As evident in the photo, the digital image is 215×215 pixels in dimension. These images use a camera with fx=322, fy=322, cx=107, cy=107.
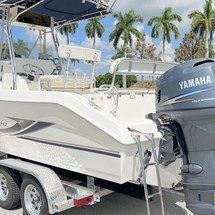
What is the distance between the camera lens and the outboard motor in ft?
8.07

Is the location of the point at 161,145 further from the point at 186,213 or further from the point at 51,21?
the point at 51,21

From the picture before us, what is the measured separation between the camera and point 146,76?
12.8 ft

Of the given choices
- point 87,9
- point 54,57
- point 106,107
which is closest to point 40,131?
point 106,107

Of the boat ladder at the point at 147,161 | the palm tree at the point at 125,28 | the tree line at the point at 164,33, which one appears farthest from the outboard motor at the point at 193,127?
the palm tree at the point at 125,28

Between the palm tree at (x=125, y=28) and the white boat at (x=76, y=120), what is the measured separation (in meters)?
34.2

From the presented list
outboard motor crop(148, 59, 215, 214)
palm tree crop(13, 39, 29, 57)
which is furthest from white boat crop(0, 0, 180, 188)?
outboard motor crop(148, 59, 215, 214)

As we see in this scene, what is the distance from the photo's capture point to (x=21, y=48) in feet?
17.0

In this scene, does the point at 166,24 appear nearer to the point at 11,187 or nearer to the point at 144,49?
the point at 144,49

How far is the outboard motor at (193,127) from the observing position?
246cm

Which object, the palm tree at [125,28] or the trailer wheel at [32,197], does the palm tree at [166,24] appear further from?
the trailer wheel at [32,197]

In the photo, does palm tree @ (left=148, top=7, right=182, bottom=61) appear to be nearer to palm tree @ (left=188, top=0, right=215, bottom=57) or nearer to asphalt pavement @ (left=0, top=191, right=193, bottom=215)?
palm tree @ (left=188, top=0, right=215, bottom=57)

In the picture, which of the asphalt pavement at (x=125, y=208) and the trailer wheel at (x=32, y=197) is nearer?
the trailer wheel at (x=32, y=197)

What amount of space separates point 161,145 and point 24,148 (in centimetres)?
172

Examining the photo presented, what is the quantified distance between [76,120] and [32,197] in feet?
3.76
